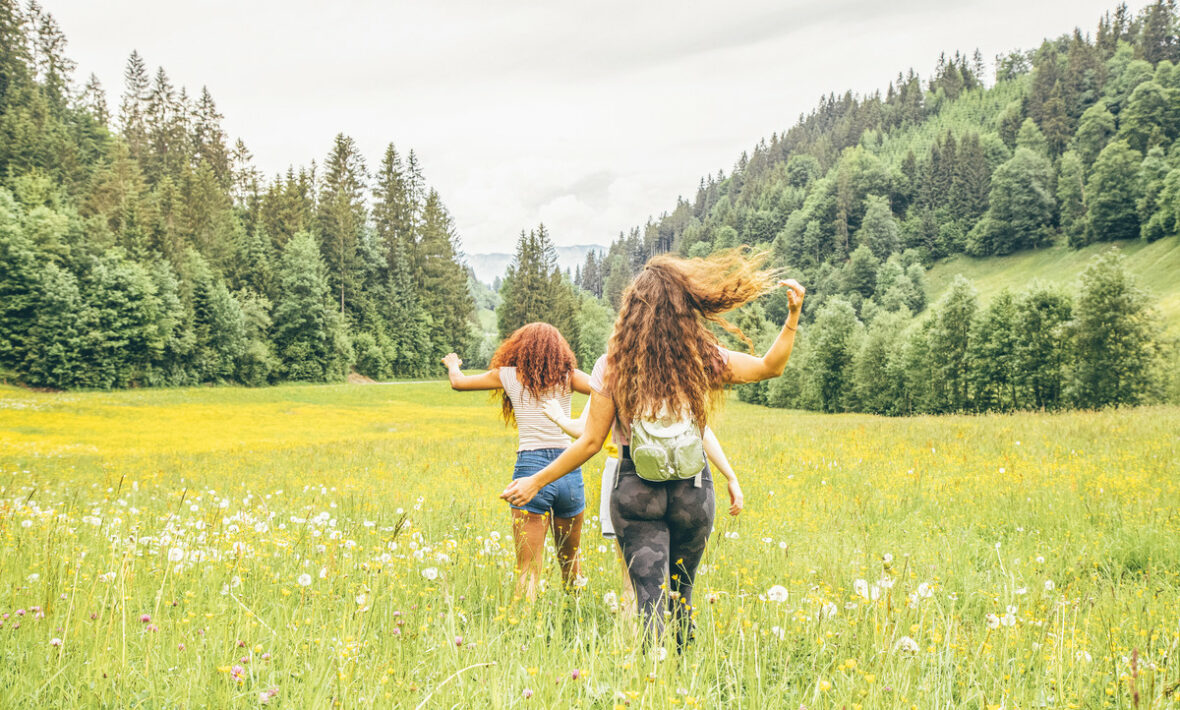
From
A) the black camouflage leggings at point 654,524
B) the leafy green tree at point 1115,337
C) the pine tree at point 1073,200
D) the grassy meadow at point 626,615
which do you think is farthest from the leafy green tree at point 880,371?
the black camouflage leggings at point 654,524

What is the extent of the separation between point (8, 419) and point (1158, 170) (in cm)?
11868

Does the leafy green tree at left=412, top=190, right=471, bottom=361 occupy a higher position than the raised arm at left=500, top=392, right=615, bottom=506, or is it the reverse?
the leafy green tree at left=412, top=190, right=471, bottom=361

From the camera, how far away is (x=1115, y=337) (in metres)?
36.2

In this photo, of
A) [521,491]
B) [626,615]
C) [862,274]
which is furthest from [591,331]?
[626,615]

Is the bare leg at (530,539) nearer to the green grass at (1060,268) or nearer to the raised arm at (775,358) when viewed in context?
the raised arm at (775,358)

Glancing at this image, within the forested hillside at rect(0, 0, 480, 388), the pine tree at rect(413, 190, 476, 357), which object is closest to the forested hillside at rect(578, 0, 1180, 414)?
the pine tree at rect(413, 190, 476, 357)

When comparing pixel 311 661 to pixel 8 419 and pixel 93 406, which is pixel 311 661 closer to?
pixel 8 419

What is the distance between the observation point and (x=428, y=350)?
7431 centimetres

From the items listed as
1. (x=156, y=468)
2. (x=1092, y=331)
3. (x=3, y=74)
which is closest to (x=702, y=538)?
(x=156, y=468)

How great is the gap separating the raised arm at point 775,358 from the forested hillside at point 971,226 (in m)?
0.30

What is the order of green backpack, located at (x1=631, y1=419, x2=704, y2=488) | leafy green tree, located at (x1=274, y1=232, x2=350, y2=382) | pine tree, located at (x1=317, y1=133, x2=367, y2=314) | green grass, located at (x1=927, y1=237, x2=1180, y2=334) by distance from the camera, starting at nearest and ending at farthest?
green backpack, located at (x1=631, y1=419, x2=704, y2=488)
green grass, located at (x1=927, y1=237, x2=1180, y2=334)
leafy green tree, located at (x1=274, y1=232, x2=350, y2=382)
pine tree, located at (x1=317, y1=133, x2=367, y2=314)

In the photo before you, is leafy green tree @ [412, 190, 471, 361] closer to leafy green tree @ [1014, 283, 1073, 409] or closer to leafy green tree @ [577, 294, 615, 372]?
leafy green tree @ [577, 294, 615, 372]

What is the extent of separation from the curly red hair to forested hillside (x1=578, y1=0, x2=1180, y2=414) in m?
2.15

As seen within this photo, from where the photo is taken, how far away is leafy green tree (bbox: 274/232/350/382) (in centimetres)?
6131
